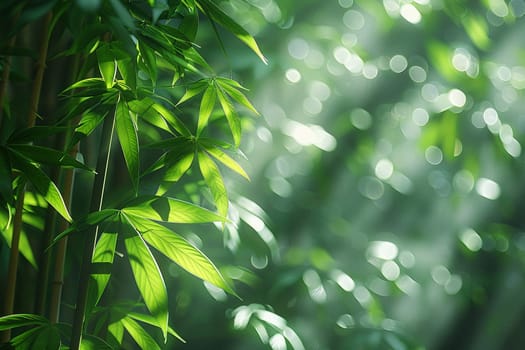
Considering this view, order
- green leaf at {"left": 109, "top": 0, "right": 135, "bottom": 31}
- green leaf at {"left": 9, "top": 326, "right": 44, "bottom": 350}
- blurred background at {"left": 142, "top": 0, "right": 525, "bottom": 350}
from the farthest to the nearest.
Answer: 1. blurred background at {"left": 142, "top": 0, "right": 525, "bottom": 350}
2. green leaf at {"left": 9, "top": 326, "right": 44, "bottom": 350}
3. green leaf at {"left": 109, "top": 0, "right": 135, "bottom": 31}

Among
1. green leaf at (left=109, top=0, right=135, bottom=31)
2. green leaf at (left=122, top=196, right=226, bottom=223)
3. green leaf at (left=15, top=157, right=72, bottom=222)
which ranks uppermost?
green leaf at (left=109, top=0, right=135, bottom=31)

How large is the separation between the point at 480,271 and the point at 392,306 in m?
0.25

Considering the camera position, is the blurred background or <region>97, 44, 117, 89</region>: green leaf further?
the blurred background

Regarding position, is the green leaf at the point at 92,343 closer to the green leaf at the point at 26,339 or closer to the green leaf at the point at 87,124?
the green leaf at the point at 26,339

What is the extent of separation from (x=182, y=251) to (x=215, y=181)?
6cm

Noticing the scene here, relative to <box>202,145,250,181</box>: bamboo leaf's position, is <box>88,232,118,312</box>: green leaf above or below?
below

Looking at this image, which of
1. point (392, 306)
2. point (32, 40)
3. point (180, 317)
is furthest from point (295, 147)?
point (392, 306)

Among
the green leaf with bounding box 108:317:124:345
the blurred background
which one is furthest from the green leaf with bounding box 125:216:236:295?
the blurred background

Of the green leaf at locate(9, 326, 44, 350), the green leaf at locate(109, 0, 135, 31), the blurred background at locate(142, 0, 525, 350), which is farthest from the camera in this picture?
the blurred background at locate(142, 0, 525, 350)

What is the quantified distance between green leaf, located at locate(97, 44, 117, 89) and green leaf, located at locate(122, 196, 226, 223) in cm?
8

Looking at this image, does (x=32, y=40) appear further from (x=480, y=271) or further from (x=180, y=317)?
(x=480, y=271)

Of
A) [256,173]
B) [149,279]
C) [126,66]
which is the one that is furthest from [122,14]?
[256,173]

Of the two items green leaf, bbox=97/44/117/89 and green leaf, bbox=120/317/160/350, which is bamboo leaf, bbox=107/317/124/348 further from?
green leaf, bbox=97/44/117/89

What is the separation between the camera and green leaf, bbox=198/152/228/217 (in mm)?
430
